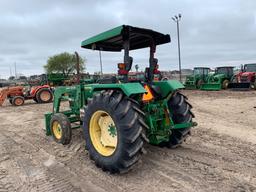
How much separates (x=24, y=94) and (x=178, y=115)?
12044 millimetres

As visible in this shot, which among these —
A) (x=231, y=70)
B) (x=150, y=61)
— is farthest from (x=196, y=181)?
(x=231, y=70)

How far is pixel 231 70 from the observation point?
841 inches

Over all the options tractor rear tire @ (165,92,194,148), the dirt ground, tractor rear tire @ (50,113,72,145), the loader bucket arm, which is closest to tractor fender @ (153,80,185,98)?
tractor rear tire @ (165,92,194,148)

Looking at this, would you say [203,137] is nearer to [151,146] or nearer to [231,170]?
[151,146]

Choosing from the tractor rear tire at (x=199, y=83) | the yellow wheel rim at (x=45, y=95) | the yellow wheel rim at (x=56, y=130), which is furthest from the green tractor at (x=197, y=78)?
the yellow wheel rim at (x=56, y=130)

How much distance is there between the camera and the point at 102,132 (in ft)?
13.9

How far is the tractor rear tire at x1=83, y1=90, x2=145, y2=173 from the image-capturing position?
3.57 m

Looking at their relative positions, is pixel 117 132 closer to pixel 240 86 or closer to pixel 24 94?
pixel 24 94

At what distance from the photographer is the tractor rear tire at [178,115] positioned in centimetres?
460

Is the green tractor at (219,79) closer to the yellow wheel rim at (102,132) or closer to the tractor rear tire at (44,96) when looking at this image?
the tractor rear tire at (44,96)

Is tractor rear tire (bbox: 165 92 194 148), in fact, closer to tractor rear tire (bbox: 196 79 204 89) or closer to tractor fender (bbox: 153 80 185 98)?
tractor fender (bbox: 153 80 185 98)

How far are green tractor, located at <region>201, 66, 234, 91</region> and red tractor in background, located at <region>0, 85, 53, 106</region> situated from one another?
11847mm

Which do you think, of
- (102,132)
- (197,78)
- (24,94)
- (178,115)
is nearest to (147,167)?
(102,132)

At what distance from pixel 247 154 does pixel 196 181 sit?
5.07ft
